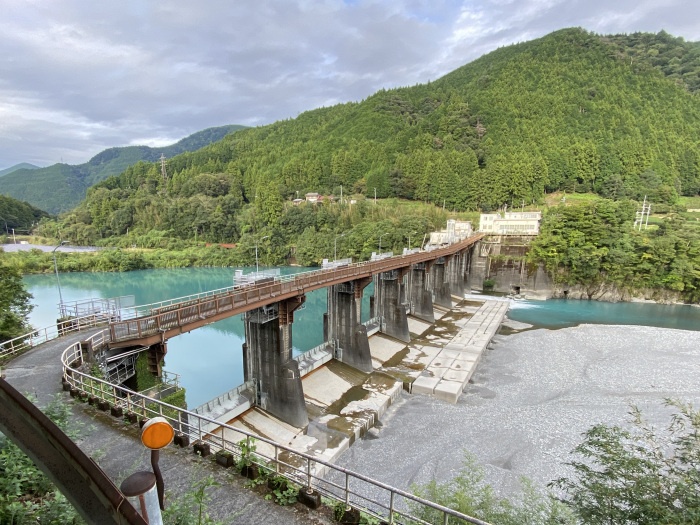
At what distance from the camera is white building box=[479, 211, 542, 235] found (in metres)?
64.9

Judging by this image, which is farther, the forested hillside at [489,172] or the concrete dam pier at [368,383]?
the forested hillside at [489,172]

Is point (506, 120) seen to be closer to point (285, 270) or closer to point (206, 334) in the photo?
point (285, 270)

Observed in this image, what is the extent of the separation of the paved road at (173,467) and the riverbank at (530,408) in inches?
423

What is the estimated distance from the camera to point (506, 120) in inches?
4550

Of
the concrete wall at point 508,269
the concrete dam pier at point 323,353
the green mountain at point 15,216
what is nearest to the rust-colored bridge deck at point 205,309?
the concrete dam pier at point 323,353

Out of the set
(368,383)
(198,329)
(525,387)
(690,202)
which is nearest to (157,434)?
(368,383)

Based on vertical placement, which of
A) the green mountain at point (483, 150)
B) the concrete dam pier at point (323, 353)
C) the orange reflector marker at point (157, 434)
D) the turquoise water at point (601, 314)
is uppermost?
the green mountain at point (483, 150)

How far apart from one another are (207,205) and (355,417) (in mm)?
93761

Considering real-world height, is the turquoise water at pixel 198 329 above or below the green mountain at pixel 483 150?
below

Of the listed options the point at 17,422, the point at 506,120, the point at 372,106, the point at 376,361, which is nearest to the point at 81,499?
the point at 17,422

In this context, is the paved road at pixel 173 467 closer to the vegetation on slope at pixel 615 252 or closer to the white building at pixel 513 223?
the vegetation on slope at pixel 615 252

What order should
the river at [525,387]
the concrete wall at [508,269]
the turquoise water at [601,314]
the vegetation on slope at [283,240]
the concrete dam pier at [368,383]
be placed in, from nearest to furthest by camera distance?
the river at [525,387], the concrete dam pier at [368,383], the turquoise water at [601,314], the concrete wall at [508,269], the vegetation on slope at [283,240]

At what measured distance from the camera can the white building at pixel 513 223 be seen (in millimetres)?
64906

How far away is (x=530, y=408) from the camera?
2158cm
